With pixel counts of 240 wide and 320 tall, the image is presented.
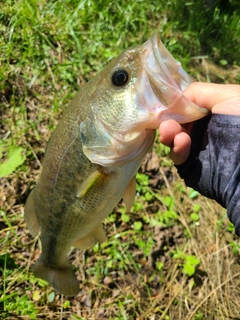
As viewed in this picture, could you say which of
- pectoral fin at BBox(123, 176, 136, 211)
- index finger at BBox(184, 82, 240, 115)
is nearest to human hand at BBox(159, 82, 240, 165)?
index finger at BBox(184, 82, 240, 115)

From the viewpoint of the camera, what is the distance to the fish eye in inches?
67.9

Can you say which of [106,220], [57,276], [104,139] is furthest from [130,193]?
[106,220]

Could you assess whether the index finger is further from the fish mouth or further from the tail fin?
the tail fin

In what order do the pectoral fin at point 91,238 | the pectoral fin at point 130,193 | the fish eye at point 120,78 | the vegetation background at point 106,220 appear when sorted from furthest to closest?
the vegetation background at point 106,220
the pectoral fin at point 91,238
the pectoral fin at point 130,193
the fish eye at point 120,78

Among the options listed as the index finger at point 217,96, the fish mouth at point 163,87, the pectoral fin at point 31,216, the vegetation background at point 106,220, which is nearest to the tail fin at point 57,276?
the pectoral fin at point 31,216

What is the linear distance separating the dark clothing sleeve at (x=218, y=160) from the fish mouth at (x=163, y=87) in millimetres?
282

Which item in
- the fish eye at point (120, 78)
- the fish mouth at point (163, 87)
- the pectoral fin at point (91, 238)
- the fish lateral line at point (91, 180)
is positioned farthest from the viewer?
the pectoral fin at point (91, 238)

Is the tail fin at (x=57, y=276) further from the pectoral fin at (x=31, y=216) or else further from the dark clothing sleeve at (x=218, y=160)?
the dark clothing sleeve at (x=218, y=160)

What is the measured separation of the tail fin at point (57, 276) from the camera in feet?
8.14

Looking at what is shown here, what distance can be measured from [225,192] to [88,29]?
2808 millimetres

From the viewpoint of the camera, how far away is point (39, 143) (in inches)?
135

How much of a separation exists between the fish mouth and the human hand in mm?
70

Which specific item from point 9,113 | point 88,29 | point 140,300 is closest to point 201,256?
point 140,300

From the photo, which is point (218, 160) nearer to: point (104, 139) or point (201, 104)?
point (201, 104)
